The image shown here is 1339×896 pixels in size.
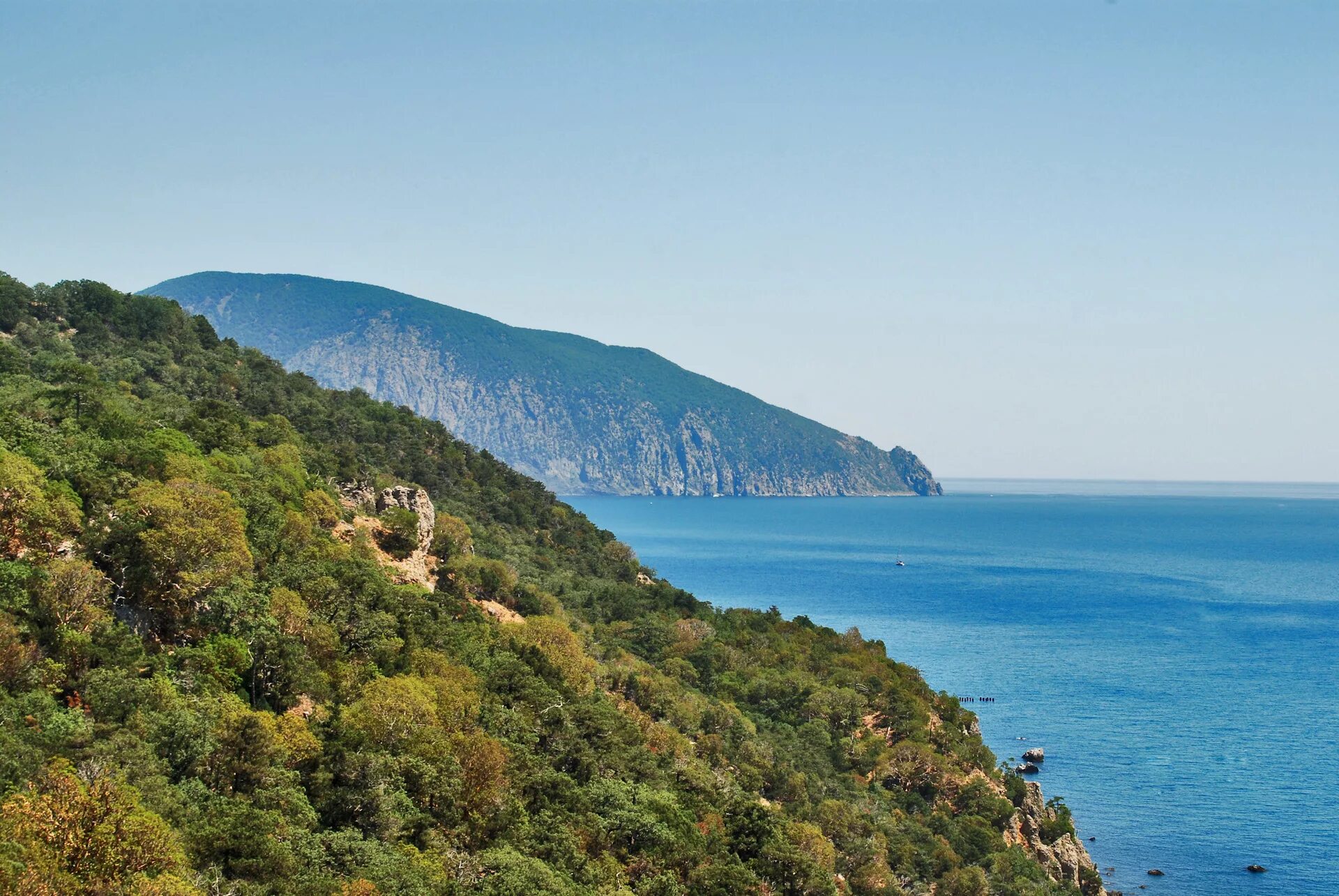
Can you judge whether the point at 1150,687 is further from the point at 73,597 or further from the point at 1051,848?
the point at 73,597

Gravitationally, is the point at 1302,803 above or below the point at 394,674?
below

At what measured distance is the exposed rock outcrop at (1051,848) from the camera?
201ft

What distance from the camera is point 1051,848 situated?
6344 cm

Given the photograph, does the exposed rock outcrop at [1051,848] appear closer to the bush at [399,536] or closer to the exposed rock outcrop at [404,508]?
the exposed rock outcrop at [404,508]

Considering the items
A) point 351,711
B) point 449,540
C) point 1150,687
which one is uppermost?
point 449,540

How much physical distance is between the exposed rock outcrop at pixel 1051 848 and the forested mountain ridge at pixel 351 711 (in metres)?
0.23

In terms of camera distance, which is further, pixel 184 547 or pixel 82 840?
pixel 184 547

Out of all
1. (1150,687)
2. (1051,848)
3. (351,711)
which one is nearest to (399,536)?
(351,711)

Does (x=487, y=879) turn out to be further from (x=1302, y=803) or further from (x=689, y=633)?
(x=1302, y=803)

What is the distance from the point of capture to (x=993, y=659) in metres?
118

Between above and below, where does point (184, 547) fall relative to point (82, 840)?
above

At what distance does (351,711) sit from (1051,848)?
4557cm

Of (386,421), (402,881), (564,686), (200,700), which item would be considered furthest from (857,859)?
(386,421)

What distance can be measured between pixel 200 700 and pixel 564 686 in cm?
2179
